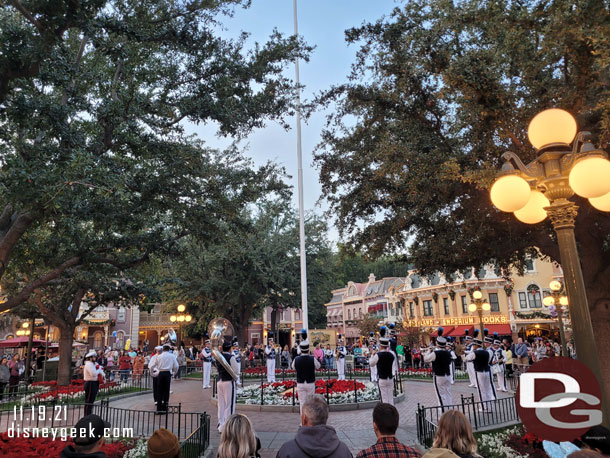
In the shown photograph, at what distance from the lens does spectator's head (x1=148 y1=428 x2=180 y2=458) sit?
371 cm

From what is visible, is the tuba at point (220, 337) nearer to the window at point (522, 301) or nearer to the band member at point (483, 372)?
the band member at point (483, 372)

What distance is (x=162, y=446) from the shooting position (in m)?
3.73

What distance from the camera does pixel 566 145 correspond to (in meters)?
4.66

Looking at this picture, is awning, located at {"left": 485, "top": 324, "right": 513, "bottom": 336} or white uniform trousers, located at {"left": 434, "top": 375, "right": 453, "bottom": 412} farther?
awning, located at {"left": 485, "top": 324, "right": 513, "bottom": 336}

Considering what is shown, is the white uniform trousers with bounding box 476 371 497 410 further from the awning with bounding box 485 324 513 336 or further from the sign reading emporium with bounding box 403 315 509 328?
the awning with bounding box 485 324 513 336

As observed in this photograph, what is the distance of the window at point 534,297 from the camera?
4245cm

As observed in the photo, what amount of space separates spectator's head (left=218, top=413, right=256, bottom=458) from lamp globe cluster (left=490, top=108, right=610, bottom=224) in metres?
3.43

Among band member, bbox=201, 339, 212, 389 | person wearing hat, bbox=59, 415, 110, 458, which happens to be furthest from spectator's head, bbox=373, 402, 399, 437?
band member, bbox=201, 339, 212, 389

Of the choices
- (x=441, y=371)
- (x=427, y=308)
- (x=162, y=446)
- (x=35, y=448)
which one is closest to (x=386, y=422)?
(x=162, y=446)

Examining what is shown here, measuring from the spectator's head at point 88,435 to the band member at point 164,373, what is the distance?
10.6 m

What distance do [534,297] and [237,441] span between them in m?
46.1

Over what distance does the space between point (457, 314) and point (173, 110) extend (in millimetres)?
42538

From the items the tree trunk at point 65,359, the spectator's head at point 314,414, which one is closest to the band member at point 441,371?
the spectator's head at point 314,414

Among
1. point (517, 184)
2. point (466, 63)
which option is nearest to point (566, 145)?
point (517, 184)
